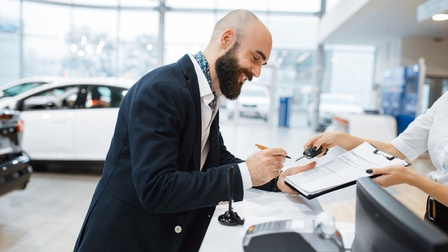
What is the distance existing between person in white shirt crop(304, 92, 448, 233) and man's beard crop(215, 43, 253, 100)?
522 mm

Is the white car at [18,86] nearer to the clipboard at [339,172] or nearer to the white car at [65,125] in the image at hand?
the white car at [65,125]

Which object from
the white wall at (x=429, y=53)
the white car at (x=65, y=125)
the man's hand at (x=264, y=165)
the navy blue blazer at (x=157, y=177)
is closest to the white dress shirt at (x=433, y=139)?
the man's hand at (x=264, y=165)

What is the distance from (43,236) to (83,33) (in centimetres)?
1044

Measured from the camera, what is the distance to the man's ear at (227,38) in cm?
126

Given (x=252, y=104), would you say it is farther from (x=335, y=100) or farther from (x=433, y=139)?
(x=433, y=139)

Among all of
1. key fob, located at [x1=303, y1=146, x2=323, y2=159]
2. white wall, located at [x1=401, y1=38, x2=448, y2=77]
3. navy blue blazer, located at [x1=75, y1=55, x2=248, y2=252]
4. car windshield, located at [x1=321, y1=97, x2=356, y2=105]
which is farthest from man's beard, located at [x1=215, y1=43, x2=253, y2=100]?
car windshield, located at [x1=321, y1=97, x2=356, y2=105]

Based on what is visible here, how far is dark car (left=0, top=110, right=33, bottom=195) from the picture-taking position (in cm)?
304

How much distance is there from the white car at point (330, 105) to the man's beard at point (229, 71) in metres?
11.0

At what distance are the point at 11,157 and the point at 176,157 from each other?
9.00 feet

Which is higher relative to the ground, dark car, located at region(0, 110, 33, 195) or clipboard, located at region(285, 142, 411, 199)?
clipboard, located at region(285, 142, 411, 199)

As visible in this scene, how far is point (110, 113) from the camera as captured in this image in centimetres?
478

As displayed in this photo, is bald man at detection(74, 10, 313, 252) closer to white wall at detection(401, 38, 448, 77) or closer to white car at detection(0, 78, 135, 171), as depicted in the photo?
white car at detection(0, 78, 135, 171)

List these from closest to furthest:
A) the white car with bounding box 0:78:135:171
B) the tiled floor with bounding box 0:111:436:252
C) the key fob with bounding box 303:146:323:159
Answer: the key fob with bounding box 303:146:323:159, the tiled floor with bounding box 0:111:436:252, the white car with bounding box 0:78:135:171

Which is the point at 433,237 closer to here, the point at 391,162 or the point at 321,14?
the point at 391,162
